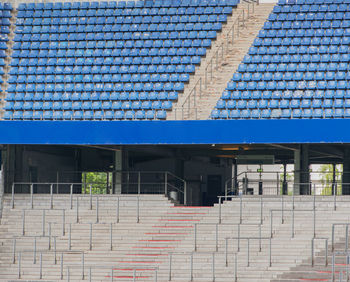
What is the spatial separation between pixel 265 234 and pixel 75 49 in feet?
44.1

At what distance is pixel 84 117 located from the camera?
3045 centimetres

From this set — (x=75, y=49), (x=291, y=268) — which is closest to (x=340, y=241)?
(x=291, y=268)

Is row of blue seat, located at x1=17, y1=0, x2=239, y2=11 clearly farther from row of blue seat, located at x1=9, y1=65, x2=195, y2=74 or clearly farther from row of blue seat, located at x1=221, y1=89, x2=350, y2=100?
row of blue seat, located at x1=221, y1=89, x2=350, y2=100

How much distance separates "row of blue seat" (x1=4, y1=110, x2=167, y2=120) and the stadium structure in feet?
0.20

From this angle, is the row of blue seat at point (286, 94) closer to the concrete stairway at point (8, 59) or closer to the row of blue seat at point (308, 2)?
the row of blue seat at point (308, 2)

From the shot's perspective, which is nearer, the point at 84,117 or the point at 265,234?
the point at 265,234

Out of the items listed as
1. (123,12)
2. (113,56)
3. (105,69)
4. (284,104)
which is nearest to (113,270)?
(284,104)

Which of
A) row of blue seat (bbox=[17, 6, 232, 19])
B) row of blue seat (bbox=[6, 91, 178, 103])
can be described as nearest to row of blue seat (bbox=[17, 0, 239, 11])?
row of blue seat (bbox=[17, 6, 232, 19])

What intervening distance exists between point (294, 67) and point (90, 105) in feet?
25.4

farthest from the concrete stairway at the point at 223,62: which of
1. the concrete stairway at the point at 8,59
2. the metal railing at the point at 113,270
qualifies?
the metal railing at the point at 113,270

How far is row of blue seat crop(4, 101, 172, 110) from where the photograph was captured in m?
30.5

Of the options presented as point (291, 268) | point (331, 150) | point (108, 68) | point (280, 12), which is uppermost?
point (280, 12)

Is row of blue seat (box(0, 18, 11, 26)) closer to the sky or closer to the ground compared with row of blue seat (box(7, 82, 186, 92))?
closer to the sky

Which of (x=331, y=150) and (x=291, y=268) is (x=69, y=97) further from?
(x=291, y=268)
